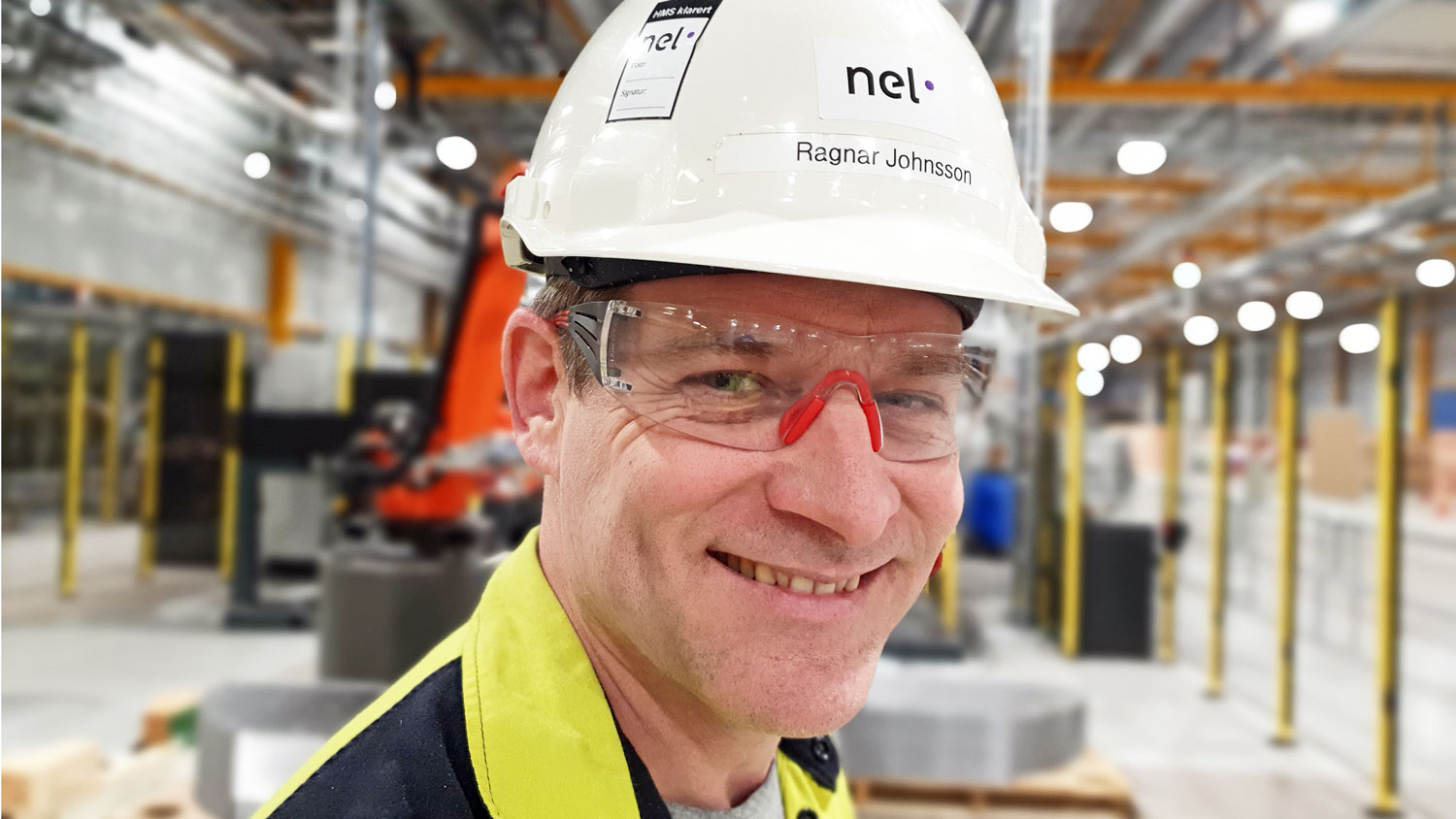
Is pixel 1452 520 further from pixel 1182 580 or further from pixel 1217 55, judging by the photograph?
pixel 1217 55

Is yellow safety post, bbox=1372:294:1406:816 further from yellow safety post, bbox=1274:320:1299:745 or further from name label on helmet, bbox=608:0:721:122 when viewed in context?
name label on helmet, bbox=608:0:721:122

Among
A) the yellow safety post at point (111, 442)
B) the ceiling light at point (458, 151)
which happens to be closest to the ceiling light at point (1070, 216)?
the ceiling light at point (458, 151)

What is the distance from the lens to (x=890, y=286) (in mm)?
1077

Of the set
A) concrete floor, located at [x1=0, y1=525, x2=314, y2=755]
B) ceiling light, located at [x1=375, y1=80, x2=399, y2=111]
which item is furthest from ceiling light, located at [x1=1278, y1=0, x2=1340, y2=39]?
concrete floor, located at [x1=0, y1=525, x2=314, y2=755]

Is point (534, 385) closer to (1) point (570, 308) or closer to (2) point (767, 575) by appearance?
(1) point (570, 308)

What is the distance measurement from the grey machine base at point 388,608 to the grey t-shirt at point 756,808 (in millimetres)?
2325

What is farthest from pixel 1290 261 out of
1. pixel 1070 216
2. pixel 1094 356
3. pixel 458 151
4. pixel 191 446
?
pixel 191 446

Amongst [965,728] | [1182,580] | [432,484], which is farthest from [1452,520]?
[432,484]

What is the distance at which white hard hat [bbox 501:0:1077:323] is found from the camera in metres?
1.03

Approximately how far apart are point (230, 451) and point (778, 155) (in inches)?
397

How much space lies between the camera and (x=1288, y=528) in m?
6.42

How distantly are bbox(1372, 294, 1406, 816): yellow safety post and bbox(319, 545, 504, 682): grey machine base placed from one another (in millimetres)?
4659

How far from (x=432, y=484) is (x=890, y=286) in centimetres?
340

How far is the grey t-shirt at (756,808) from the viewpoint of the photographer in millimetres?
1166
